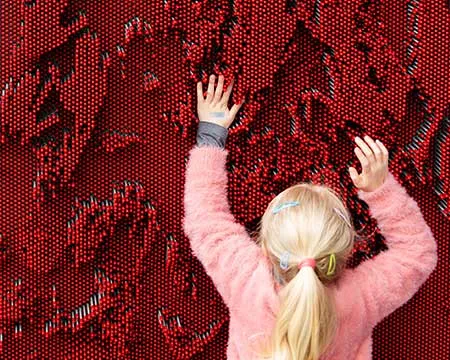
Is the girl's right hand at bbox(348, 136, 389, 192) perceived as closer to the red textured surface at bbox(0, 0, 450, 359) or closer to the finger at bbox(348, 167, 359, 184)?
the finger at bbox(348, 167, 359, 184)

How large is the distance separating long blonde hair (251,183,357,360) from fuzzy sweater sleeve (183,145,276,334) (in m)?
0.05

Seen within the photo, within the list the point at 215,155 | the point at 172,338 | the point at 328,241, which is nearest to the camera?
the point at 328,241

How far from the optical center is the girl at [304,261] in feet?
2.44

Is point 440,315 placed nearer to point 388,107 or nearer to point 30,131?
point 388,107

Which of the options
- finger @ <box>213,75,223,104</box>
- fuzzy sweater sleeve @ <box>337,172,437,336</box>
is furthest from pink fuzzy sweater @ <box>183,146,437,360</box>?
finger @ <box>213,75,223,104</box>

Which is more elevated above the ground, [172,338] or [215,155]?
[215,155]

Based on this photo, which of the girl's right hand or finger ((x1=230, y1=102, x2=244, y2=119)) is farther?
finger ((x1=230, y1=102, x2=244, y2=119))

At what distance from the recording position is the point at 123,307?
0.99m

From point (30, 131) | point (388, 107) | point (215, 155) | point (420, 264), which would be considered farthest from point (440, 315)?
point (30, 131)

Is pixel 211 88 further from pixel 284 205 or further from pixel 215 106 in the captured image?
pixel 284 205

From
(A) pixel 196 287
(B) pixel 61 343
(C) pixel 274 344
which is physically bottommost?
(B) pixel 61 343

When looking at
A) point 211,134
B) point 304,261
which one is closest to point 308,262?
point 304,261

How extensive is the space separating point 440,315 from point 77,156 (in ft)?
2.01

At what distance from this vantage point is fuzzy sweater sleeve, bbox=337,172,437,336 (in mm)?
832
